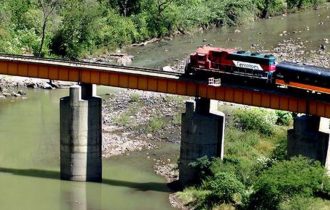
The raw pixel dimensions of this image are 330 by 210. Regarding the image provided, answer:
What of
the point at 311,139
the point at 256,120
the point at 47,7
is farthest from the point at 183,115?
the point at 47,7

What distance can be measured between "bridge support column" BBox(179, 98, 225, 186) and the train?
10.2 feet

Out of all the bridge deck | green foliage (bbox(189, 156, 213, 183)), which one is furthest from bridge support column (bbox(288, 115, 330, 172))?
green foliage (bbox(189, 156, 213, 183))

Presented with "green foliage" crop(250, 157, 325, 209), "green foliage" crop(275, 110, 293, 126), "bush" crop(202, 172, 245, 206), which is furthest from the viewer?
"green foliage" crop(275, 110, 293, 126)

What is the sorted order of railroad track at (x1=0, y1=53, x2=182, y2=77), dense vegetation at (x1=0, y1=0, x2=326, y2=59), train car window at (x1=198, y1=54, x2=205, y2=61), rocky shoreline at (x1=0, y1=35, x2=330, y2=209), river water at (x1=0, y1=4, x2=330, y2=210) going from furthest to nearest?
1. dense vegetation at (x1=0, y1=0, x2=326, y2=59)
2. rocky shoreline at (x1=0, y1=35, x2=330, y2=209)
3. train car window at (x1=198, y1=54, x2=205, y2=61)
4. railroad track at (x1=0, y1=53, x2=182, y2=77)
5. river water at (x1=0, y1=4, x2=330, y2=210)

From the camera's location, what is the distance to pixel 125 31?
116 metres

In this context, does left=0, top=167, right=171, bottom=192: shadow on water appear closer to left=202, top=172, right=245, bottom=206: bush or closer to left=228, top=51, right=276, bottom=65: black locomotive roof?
left=202, top=172, right=245, bottom=206: bush

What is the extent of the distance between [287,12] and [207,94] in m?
94.6

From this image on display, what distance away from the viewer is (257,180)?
53594 millimetres

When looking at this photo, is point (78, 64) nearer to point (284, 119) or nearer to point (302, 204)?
point (284, 119)

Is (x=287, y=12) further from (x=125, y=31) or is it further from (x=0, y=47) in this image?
(x=0, y=47)

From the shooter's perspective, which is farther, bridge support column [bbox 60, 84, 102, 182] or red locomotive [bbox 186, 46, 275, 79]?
bridge support column [bbox 60, 84, 102, 182]

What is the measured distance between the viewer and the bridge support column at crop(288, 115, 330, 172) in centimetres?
5550

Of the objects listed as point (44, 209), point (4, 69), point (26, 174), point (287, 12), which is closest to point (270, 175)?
point (44, 209)

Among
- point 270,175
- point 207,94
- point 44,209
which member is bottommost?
point 44,209
